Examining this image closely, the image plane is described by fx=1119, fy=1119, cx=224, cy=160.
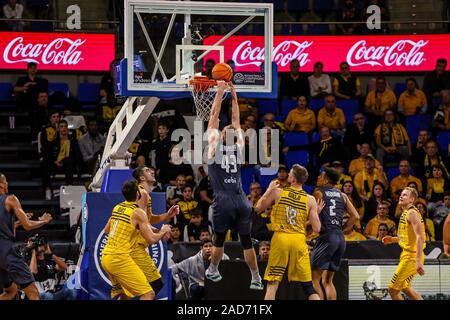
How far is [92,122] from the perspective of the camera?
20516mm

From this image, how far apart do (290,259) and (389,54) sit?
9.94m

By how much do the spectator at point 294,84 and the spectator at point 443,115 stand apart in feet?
8.55

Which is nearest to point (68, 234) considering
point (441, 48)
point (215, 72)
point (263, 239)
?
point (263, 239)

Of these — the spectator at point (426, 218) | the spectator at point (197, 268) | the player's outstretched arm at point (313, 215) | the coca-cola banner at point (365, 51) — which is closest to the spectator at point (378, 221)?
the spectator at point (426, 218)

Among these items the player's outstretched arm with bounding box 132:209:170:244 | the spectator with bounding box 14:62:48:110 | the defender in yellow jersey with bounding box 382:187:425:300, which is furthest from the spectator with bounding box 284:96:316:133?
the player's outstretched arm with bounding box 132:209:170:244

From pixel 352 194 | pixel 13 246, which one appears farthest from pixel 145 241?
pixel 352 194

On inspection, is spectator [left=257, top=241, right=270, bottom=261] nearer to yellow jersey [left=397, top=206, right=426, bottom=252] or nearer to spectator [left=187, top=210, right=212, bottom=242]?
spectator [left=187, top=210, right=212, bottom=242]

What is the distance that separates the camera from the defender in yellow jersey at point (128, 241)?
13602 millimetres

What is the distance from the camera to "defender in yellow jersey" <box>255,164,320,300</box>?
46.4 ft

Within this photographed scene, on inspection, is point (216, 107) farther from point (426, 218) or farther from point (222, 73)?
point (426, 218)

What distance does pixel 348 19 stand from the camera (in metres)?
23.3

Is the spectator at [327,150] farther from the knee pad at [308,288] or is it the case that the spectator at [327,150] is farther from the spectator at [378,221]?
the knee pad at [308,288]

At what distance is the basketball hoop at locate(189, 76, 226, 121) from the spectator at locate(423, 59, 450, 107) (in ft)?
30.2

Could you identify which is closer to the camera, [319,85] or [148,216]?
[148,216]
